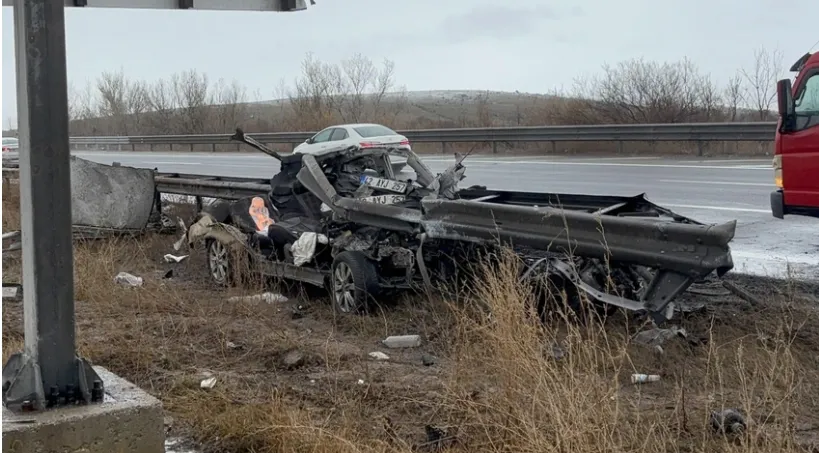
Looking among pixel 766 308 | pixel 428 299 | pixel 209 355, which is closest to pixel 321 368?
pixel 209 355

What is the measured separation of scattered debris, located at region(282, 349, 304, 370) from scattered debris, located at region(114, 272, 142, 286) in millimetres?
3631

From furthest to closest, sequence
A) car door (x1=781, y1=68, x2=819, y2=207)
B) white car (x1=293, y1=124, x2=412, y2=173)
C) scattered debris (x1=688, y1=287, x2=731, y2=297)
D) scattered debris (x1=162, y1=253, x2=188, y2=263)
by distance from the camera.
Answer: white car (x1=293, y1=124, x2=412, y2=173)
scattered debris (x1=162, y1=253, x2=188, y2=263)
car door (x1=781, y1=68, x2=819, y2=207)
scattered debris (x1=688, y1=287, x2=731, y2=297)

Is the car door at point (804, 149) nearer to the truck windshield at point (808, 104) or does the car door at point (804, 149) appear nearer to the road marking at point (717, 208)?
the truck windshield at point (808, 104)

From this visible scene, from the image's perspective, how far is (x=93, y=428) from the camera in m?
3.71

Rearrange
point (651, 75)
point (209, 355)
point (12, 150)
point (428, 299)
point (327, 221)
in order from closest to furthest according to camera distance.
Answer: point (209, 355), point (428, 299), point (327, 221), point (12, 150), point (651, 75)

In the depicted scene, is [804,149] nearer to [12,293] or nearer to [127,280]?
[127,280]

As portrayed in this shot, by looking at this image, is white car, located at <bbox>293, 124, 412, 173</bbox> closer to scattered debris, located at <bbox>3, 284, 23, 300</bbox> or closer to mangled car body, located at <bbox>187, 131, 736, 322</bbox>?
mangled car body, located at <bbox>187, 131, 736, 322</bbox>

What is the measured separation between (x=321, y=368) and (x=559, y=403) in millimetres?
2233

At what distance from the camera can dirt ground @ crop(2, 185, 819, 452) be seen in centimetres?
387

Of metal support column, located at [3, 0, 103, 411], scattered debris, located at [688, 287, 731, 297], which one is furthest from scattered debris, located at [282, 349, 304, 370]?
scattered debris, located at [688, 287, 731, 297]

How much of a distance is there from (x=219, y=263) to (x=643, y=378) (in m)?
5.25

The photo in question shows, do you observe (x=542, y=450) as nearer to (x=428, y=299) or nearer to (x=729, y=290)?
(x=428, y=299)

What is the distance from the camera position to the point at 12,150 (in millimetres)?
28500

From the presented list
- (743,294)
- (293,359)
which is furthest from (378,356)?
(743,294)
